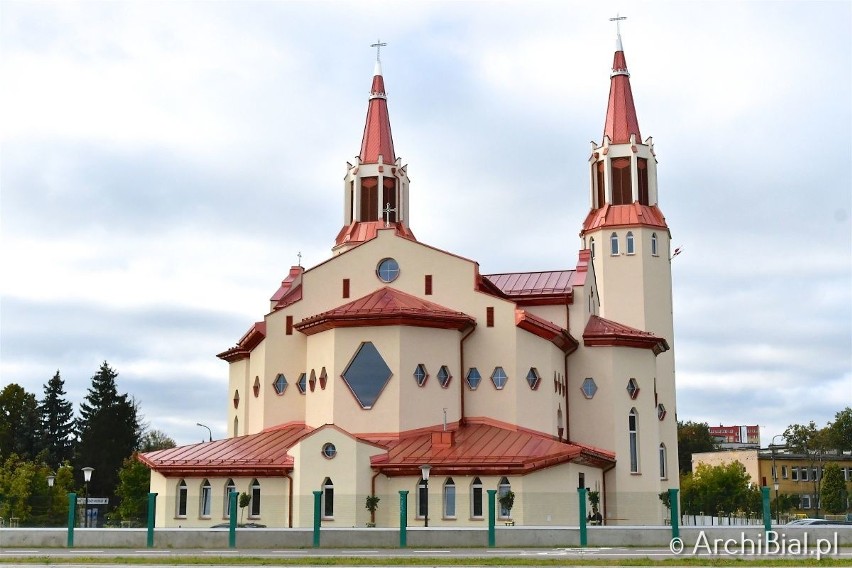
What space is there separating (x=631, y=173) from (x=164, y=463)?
30813mm

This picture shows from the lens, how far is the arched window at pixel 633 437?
1779 inches

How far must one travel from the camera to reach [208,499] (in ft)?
129

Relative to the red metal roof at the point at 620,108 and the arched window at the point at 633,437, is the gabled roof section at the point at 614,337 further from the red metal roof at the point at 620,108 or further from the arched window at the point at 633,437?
the red metal roof at the point at 620,108

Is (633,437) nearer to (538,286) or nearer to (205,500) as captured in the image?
(538,286)

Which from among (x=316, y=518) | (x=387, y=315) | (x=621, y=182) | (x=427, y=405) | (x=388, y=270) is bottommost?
(x=316, y=518)

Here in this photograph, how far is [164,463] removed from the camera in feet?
131

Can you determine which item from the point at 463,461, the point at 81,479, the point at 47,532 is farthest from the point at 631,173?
the point at 81,479

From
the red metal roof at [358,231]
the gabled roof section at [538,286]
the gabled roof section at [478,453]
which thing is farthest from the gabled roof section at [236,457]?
the red metal roof at [358,231]

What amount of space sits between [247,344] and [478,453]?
45.6 ft

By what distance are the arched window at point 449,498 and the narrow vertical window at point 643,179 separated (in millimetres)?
26818

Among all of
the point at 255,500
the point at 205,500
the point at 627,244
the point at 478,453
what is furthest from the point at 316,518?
the point at 627,244

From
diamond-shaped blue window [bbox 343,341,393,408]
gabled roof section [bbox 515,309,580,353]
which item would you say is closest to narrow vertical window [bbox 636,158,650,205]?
gabled roof section [bbox 515,309,580,353]

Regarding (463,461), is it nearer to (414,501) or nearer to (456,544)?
(414,501)

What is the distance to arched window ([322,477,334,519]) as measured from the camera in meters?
36.5
